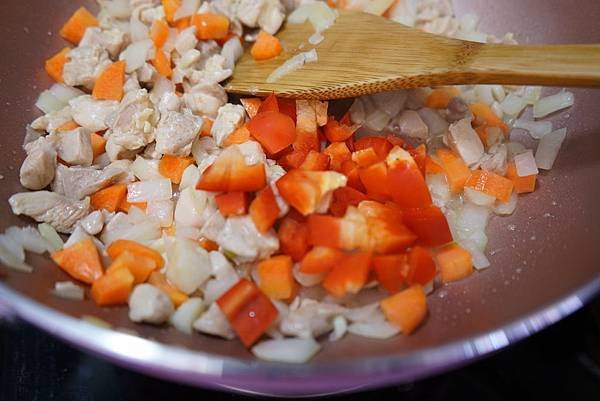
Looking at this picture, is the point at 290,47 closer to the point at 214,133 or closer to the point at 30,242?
the point at 214,133

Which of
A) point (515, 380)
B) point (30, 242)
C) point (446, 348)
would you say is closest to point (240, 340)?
point (446, 348)

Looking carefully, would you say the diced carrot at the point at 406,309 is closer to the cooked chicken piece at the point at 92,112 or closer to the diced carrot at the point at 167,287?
the diced carrot at the point at 167,287

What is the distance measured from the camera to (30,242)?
6.30 feet

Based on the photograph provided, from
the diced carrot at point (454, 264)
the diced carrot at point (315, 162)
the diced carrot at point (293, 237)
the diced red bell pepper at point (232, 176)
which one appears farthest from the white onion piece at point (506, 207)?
the diced red bell pepper at point (232, 176)

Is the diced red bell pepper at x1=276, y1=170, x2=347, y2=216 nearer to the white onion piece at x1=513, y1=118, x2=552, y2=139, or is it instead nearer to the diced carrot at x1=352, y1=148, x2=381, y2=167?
the diced carrot at x1=352, y1=148, x2=381, y2=167

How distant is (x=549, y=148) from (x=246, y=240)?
1194 millimetres

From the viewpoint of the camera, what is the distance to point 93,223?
205 centimetres

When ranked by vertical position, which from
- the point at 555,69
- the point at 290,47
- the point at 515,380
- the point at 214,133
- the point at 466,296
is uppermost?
the point at 555,69

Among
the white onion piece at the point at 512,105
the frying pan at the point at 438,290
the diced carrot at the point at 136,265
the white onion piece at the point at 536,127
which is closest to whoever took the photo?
the frying pan at the point at 438,290

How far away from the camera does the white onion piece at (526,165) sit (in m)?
2.21

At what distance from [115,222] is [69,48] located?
0.93 meters

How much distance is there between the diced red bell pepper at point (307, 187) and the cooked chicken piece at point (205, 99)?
0.60 meters

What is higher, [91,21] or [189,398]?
[91,21]

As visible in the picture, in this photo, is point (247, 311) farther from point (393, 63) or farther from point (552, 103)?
point (552, 103)
